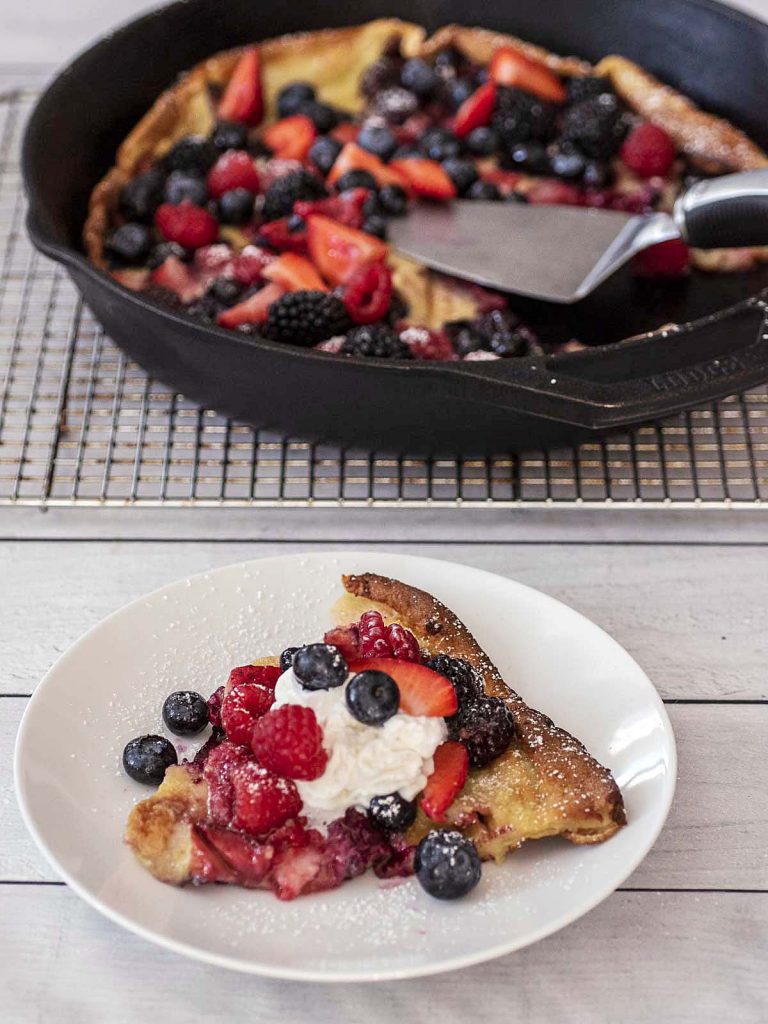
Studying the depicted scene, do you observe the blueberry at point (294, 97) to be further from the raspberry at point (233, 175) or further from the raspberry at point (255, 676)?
the raspberry at point (255, 676)

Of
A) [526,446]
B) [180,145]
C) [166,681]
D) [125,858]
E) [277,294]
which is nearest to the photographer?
[125,858]

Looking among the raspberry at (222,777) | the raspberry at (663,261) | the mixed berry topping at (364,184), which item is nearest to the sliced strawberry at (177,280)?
the mixed berry topping at (364,184)

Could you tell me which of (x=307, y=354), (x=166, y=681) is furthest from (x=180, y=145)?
(x=166, y=681)

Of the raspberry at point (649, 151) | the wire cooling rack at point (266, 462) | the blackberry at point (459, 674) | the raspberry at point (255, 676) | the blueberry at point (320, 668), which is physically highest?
the raspberry at point (649, 151)

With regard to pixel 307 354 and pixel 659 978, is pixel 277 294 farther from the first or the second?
pixel 659 978

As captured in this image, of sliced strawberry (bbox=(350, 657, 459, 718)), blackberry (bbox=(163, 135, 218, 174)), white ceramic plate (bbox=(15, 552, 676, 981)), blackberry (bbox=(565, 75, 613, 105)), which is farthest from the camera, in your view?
blackberry (bbox=(565, 75, 613, 105))

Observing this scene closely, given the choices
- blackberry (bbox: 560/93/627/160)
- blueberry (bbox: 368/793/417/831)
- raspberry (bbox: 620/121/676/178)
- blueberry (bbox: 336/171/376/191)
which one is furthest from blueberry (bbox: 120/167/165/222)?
blueberry (bbox: 368/793/417/831)

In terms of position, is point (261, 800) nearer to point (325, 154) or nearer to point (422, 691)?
point (422, 691)

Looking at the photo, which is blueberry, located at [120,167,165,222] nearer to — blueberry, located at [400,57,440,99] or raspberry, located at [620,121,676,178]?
blueberry, located at [400,57,440,99]
